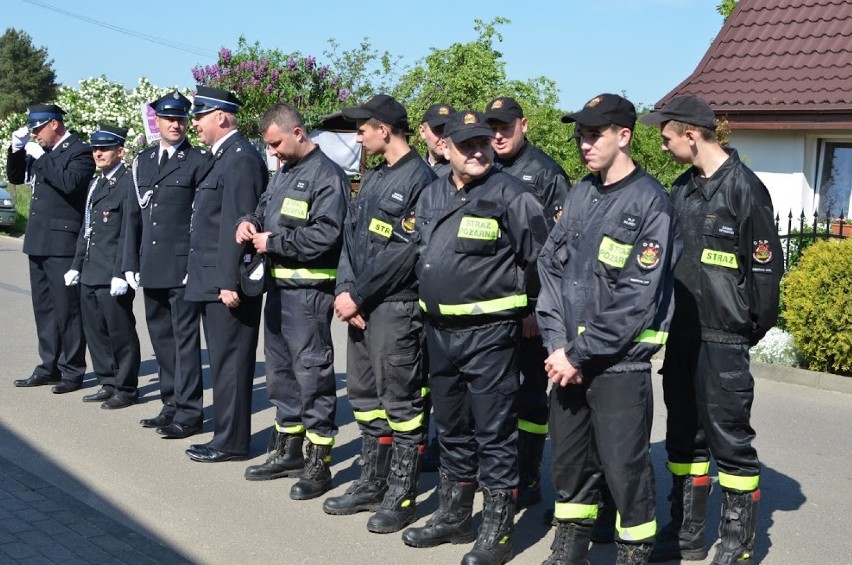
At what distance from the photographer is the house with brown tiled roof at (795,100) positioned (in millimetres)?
14320

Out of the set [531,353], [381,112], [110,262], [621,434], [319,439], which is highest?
[381,112]

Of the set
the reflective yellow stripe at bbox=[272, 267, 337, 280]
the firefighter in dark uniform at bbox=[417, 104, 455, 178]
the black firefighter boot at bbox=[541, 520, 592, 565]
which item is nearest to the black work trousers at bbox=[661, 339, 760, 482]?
the black firefighter boot at bbox=[541, 520, 592, 565]

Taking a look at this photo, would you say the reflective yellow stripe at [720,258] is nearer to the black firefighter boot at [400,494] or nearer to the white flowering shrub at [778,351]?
the black firefighter boot at [400,494]

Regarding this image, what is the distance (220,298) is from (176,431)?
1.27 meters

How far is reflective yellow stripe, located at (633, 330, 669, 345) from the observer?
4617 millimetres

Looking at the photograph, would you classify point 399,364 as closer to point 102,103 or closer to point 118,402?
point 118,402

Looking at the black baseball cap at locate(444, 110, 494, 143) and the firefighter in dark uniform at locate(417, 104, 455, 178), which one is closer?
the black baseball cap at locate(444, 110, 494, 143)

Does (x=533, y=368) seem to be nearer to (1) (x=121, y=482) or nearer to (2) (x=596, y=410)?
(2) (x=596, y=410)

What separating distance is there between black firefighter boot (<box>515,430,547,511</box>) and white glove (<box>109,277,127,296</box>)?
142 inches

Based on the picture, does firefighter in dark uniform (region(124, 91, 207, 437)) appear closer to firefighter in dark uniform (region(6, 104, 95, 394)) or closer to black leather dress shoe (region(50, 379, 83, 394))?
firefighter in dark uniform (region(6, 104, 95, 394))

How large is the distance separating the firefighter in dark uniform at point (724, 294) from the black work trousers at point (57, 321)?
5685 mm

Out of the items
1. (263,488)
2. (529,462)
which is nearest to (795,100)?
(529,462)

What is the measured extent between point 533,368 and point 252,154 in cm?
231

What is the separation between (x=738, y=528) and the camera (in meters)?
5.09
